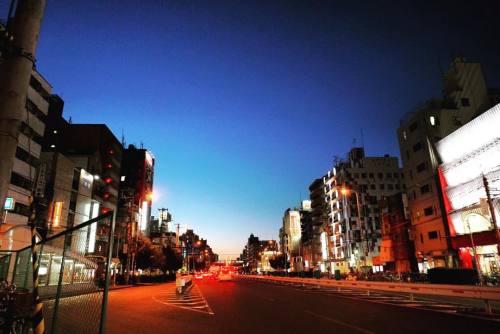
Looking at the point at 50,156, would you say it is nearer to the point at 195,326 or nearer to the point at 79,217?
the point at 79,217

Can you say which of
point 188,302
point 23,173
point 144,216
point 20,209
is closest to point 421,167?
point 188,302

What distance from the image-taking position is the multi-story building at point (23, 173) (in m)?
35.9

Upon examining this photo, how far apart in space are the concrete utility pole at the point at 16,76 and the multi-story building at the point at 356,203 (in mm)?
75634

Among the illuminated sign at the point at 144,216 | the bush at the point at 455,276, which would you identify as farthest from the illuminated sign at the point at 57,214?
the illuminated sign at the point at 144,216

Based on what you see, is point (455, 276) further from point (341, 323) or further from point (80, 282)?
point (80, 282)

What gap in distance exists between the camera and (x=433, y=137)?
5216 cm

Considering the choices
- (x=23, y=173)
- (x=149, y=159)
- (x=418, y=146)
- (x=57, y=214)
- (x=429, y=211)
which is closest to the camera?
(x=23, y=173)

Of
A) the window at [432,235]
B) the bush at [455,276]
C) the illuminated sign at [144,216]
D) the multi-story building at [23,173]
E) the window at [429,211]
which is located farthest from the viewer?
the illuminated sign at [144,216]

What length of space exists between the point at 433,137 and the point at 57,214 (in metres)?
56.9

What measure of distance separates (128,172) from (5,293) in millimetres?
101917

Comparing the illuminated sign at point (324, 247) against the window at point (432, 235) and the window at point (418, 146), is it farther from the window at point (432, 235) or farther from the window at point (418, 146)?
the window at point (418, 146)

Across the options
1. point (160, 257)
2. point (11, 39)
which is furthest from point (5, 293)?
point (160, 257)

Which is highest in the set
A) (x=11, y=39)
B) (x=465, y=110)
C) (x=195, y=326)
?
(x=465, y=110)

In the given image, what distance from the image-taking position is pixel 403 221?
199ft
